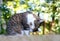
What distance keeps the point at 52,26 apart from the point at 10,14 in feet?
1.23

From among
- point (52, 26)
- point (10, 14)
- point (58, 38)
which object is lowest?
point (58, 38)

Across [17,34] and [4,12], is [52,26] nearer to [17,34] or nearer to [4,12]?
[17,34]

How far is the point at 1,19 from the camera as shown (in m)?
1.42

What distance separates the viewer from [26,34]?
1443mm

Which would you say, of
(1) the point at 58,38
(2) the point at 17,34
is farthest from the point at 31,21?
(1) the point at 58,38

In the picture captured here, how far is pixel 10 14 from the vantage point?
143 cm

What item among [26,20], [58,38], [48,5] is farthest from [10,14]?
[58,38]

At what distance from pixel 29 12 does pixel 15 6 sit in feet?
0.43

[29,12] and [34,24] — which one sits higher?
[29,12]

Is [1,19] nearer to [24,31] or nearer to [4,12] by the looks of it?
[4,12]

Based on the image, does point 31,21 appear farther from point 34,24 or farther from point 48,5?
point 48,5

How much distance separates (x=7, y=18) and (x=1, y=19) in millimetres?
51

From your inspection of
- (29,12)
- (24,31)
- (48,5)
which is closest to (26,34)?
(24,31)

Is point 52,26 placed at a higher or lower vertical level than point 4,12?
lower
